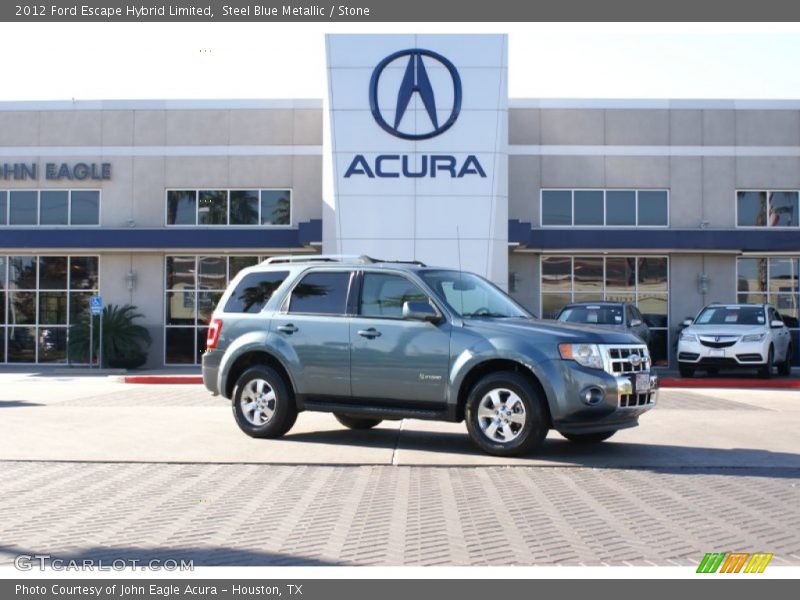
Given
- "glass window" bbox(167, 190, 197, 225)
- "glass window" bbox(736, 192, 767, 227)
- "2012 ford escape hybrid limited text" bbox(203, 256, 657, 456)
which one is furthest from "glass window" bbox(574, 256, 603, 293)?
"2012 ford escape hybrid limited text" bbox(203, 256, 657, 456)

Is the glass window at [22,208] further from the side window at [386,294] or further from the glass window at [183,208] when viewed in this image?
the side window at [386,294]

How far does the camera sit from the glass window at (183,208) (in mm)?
29062

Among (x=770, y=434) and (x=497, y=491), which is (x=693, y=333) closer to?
(x=770, y=434)

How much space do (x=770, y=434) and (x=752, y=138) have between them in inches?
738

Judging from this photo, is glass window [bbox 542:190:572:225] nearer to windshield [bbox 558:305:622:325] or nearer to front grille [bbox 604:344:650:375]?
windshield [bbox 558:305:622:325]

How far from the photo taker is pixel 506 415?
9.75 m

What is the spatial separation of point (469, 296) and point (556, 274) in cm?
1835

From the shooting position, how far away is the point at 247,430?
11203 millimetres

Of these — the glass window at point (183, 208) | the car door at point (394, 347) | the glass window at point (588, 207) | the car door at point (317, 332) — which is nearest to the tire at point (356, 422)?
the car door at point (317, 332)

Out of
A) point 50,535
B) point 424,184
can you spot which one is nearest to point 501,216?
point 424,184

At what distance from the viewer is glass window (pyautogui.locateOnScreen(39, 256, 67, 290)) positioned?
29.2 m

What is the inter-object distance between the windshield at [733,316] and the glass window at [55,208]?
18424 millimetres

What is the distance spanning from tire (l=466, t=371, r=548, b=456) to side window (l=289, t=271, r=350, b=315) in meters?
1.96

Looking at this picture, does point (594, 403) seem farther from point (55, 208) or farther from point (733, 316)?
point (55, 208)
